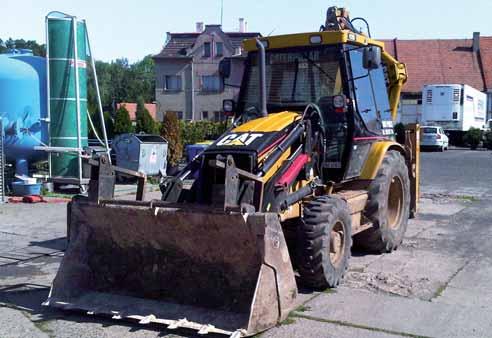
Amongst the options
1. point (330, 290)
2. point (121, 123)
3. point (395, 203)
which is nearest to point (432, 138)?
point (121, 123)

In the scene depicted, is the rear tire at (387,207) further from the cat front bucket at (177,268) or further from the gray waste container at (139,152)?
the gray waste container at (139,152)

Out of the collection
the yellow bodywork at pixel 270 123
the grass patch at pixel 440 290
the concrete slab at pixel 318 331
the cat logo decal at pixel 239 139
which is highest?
the yellow bodywork at pixel 270 123

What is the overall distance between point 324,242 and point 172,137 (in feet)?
50.9

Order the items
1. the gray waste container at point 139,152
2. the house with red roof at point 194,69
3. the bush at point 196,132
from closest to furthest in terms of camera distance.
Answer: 1. the gray waste container at point 139,152
2. the bush at point 196,132
3. the house with red roof at point 194,69

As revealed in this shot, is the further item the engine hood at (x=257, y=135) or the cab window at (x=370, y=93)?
the cab window at (x=370, y=93)

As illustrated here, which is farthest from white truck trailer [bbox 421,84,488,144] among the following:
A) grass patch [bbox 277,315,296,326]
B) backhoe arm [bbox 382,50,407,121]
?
grass patch [bbox 277,315,296,326]

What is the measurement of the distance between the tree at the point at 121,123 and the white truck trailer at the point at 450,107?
18.2m

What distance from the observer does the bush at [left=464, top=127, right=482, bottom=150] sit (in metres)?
38.1

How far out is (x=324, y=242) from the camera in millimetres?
6188

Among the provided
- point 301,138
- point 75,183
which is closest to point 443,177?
point 75,183

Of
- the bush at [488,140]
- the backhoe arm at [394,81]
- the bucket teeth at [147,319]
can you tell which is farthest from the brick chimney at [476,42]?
the bucket teeth at [147,319]

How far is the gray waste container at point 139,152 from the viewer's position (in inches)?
666

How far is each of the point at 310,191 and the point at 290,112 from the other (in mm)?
1087

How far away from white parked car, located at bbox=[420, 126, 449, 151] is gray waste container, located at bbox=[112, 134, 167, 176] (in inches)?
814
